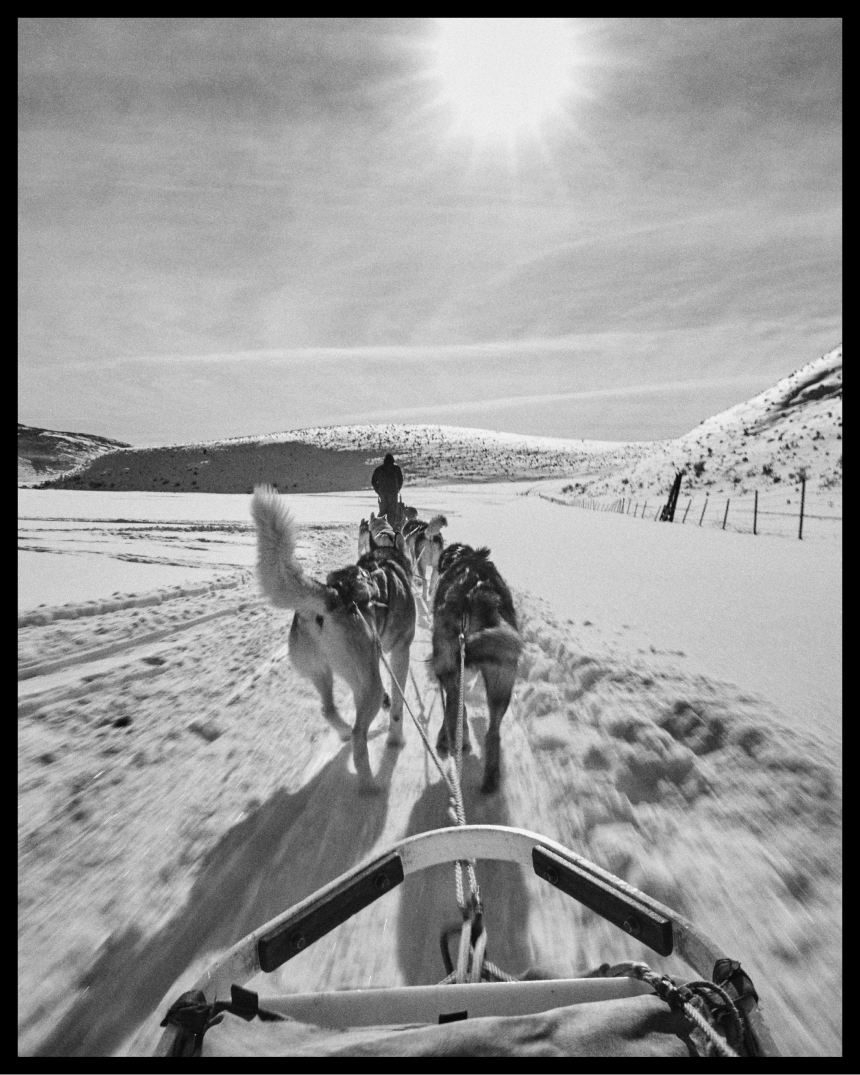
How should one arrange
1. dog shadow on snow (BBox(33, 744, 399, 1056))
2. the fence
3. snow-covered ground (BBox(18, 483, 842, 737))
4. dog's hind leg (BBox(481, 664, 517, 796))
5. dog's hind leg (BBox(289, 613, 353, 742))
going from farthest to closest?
the fence, snow-covered ground (BBox(18, 483, 842, 737)), dog's hind leg (BBox(289, 613, 353, 742)), dog's hind leg (BBox(481, 664, 517, 796)), dog shadow on snow (BBox(33, 744, 399, 1056))

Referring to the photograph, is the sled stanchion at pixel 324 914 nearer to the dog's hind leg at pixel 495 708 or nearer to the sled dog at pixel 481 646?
the sled dog at pixel 481 646

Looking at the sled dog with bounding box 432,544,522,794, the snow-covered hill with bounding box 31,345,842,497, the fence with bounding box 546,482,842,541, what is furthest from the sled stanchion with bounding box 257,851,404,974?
the snow-covered hill with bounding box 31,345,842,497

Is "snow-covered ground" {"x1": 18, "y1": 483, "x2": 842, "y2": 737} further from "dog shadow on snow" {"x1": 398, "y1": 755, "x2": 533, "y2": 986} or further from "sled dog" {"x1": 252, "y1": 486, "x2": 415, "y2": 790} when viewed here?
"sled dog" {"x1": 252, "y1": 486, "x2": 415, "y2": 790}

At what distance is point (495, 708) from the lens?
3143 millimetres

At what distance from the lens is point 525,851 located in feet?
5.91

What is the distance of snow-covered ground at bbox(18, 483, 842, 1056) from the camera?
1.97 m

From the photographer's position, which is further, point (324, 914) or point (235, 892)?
point (235, 892)

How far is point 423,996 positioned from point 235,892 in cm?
125

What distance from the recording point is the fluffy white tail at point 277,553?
2.93 m

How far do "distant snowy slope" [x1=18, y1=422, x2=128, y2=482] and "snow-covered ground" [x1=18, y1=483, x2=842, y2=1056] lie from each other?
76.9 metres

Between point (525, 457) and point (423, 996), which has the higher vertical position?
point (525, 457)

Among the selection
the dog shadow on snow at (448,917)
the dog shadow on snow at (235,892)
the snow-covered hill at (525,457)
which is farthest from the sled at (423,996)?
the snow-covered hill at (525,457)

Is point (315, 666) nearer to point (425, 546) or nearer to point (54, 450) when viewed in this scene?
point (425, 546)

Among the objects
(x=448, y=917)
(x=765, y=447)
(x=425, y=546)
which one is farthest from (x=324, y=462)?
(x=448, y=917)
